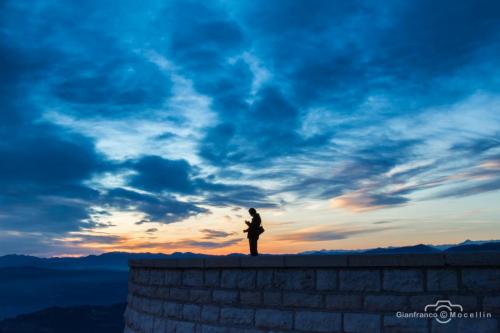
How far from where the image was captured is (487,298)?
7113 millimetres

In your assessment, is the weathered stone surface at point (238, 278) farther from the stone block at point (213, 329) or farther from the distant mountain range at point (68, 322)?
the distant mountain range at point (68, 322)

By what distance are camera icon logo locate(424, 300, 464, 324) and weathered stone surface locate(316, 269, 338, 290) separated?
159cm

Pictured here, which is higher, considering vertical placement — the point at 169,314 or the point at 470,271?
the point at 470,271

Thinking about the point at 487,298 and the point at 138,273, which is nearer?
the point at 487,298

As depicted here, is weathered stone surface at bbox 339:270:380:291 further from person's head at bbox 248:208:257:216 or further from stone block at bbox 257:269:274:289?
person's head at bbox 248:208:257:216

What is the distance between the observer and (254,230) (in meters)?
11.8

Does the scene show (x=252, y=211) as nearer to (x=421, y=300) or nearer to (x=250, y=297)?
(x=250, y=297)

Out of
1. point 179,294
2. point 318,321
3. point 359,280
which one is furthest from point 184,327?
point 359,280

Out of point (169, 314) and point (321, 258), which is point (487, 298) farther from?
point (169, 314)

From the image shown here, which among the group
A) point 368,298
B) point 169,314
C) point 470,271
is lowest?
point 169,314

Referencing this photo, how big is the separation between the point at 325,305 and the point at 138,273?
6692 millimetres

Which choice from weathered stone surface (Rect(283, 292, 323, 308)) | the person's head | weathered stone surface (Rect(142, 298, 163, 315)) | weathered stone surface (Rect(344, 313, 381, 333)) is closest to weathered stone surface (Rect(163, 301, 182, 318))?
weathered stone surface (Rect(142, 298, 163, 315))

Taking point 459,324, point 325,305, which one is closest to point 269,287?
point 325,305

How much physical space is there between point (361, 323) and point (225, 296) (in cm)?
291
